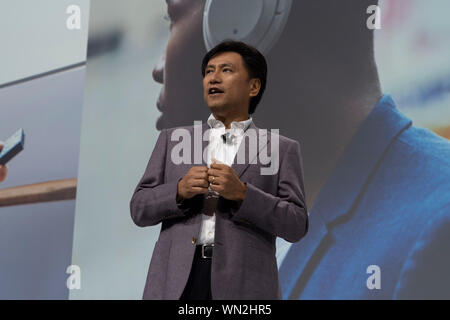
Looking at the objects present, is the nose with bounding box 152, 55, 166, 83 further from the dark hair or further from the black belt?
the black belt

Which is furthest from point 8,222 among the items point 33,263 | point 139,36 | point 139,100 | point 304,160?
point 304,160

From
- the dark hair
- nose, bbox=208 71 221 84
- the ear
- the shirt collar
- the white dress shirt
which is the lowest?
the white dress shirt

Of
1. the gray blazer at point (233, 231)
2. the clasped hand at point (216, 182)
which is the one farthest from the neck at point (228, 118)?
the clasped hand at point (216, 182)

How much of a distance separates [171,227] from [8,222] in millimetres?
1798

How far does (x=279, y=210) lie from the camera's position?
4.70 ft


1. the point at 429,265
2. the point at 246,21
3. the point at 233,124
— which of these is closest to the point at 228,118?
the point at 233,124

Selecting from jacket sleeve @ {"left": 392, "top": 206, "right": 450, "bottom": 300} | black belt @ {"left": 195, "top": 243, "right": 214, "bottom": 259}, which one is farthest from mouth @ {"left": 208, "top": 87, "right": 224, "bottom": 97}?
jacket sleeve @ {"left": 392, "top": 206, "right": 450, "bottom": 300}

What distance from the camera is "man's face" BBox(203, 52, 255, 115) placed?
5.22 feet

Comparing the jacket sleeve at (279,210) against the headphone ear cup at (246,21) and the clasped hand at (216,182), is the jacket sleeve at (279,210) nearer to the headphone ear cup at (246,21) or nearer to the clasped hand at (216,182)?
the clasped hand at (216,182)

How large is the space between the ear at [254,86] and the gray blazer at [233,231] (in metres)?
0.22

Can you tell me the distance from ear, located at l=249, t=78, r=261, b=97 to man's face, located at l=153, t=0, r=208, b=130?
1085 mm

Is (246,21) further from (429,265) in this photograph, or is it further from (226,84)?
(429,265)

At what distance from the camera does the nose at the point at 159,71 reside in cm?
287
